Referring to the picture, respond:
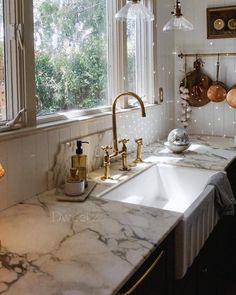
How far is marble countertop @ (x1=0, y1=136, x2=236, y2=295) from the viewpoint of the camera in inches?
37.2

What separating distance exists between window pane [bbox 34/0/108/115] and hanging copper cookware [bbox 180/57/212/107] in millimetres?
1024

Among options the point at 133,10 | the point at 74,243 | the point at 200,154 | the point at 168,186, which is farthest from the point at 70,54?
the point at 74,243

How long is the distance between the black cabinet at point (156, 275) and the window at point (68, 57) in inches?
30.4

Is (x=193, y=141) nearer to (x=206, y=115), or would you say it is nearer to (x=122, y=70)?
(x=206, y=115)

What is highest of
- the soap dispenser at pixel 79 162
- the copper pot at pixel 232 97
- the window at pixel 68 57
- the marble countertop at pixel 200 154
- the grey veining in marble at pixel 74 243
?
the window at pixel 68 57

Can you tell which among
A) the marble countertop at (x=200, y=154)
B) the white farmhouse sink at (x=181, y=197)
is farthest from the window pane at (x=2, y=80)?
the marble countertop at (x=200, y=154)

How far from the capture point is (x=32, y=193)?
1652mm

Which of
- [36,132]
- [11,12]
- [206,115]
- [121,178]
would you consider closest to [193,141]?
[206,115]

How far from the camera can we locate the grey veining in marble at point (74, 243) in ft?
3.11

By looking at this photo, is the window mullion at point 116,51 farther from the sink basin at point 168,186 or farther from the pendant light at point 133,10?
the sink basin at point 168,186

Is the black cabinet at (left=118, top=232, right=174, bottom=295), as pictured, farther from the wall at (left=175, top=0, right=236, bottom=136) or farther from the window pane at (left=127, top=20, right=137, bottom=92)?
the wall at (left=175, top=0, right=236, bottom=136)

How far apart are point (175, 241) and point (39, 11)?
1156 mm

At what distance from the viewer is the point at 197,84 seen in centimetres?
314

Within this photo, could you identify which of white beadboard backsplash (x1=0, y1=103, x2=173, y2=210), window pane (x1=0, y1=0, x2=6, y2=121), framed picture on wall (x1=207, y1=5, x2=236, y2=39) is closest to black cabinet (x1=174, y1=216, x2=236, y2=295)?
white beadboard backsplash (x1=0, y1=103, x2=173, y2=210)
